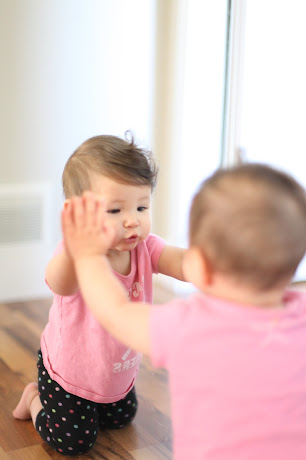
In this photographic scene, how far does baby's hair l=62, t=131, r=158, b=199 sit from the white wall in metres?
1.32

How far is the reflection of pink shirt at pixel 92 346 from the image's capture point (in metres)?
1.52

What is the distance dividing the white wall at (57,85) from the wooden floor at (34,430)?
21.5 inches

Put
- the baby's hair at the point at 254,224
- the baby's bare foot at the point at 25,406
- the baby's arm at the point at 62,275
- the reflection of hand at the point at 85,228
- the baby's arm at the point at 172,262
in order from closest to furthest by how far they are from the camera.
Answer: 1. the baby's hair at the point at 254,224
2. the reflection of hand at the point at 85,228
3. the baby's arm at the point at 62,275
4. the baby's arm at the point at 172,262
5. the baby's bare foot at the point at 25,406

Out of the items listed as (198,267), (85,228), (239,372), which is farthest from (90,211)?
(239,372)

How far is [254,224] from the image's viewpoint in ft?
2.80

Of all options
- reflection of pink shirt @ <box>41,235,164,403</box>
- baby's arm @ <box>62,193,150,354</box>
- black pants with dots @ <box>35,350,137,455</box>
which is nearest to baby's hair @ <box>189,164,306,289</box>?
baby's arm @ <box>62,193,150,354</box>

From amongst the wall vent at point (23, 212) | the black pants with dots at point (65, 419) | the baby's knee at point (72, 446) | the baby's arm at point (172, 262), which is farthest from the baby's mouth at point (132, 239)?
the wall vent at point (23, 212)

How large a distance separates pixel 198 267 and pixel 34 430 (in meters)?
0.98

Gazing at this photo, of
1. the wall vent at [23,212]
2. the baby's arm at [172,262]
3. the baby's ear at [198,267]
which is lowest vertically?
the wall vent at [23,212]

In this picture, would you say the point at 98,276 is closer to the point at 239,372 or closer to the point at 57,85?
the point at 239,372

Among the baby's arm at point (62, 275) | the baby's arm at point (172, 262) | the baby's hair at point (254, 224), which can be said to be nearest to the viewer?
the baby's hair at point (254, 224)

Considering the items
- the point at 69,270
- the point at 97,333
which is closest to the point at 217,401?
the point at 69,270

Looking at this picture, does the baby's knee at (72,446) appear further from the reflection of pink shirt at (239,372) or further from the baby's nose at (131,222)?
the reflection of pink shirt at (239,372)

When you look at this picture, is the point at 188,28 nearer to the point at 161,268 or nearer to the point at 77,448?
the point at 161,268
